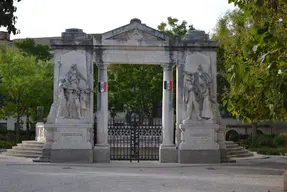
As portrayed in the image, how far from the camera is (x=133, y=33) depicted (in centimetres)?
1886

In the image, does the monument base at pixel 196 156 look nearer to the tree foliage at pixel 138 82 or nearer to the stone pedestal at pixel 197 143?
the stone pedestal at pixel 197 143

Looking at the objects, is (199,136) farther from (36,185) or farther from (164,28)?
(164,28)

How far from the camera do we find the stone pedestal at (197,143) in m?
18.6

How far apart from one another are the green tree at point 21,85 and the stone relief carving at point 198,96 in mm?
18733

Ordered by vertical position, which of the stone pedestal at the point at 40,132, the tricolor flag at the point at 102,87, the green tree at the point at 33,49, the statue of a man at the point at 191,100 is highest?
the green tree at the point at 33,49

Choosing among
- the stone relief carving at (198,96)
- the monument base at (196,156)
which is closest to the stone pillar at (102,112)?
the monument base at (196,156)

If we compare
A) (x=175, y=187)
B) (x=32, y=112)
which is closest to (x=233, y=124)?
(x=32, y=112)

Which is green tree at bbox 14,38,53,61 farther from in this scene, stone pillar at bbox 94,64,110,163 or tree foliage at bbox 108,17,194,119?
stone pillar at bbox 94,64,110,163

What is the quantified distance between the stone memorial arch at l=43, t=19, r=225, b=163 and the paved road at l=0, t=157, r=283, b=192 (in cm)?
96

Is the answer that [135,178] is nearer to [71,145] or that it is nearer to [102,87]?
[71,145]

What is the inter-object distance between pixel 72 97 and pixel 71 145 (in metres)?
1.94

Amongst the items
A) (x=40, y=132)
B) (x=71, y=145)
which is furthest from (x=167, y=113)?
(x=40, y=132)

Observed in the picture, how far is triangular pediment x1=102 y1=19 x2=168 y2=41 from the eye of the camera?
1878 centimetres

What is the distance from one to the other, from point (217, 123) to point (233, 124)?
24891 millimetres
